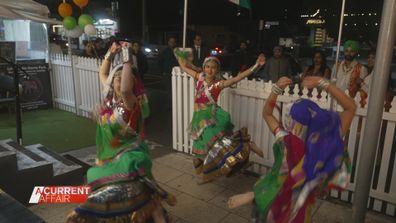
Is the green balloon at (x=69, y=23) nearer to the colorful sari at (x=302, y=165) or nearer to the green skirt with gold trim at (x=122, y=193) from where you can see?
the green skirt with gold trim at (x=122, y=193)

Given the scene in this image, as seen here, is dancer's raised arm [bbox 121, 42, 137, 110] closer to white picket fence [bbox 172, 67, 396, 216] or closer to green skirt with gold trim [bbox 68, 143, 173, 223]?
green skirt with gold trim [bbox 68, 143, 173, 223]

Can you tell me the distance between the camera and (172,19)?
26.8 m

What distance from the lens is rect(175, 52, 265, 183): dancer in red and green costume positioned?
12.5ft

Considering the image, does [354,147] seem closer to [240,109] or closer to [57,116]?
[240,109]

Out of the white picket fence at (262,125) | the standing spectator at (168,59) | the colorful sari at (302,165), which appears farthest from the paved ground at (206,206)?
the standing spectator at (168,59)

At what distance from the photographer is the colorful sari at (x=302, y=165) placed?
185cm

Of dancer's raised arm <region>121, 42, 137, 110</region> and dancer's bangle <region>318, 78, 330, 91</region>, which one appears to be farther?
dancer's raised arm <region>121, 42, 137, 110</region>

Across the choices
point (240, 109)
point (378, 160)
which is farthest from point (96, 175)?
point (378, 160)

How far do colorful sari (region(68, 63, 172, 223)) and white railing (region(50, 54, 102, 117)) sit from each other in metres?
4.33

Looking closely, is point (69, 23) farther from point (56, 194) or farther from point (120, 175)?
point (120, 175)

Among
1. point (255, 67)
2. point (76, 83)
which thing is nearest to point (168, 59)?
point (76, 83)

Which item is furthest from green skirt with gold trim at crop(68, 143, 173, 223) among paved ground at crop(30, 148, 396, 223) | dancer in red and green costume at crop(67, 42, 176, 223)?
paved ground at crop(30, 148, 396, 223)

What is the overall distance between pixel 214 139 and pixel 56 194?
1888 mm

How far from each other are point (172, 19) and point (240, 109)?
2361cm
